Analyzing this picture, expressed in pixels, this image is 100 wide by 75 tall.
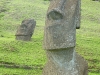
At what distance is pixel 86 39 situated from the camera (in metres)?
23.4

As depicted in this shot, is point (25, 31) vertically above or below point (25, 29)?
below

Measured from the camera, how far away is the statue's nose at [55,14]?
290 inches

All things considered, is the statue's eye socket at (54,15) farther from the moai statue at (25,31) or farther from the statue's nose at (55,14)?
the moai statue at (25,31)

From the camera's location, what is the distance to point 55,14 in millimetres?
7426

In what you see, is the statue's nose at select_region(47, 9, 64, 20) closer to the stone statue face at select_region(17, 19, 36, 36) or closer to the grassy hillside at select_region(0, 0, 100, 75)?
the grassy hillside at select_region(0, 0, 100, 75)


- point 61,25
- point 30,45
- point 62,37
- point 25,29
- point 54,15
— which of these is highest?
point 54,15

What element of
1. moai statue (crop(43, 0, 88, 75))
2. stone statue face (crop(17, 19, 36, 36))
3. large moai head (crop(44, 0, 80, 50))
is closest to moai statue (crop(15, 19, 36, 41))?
stone statue face (crop(17, 19, 36, 36))

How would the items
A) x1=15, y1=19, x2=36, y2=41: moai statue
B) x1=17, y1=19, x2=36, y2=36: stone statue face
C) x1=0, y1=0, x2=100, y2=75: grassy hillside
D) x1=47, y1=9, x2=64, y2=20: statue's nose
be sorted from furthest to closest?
x1=17, y1=19, x2=36, y2=36: stone statue face
x1=15, y1=19, x2=36, y2=41: moai statue
x1=0, y1=0, x2=100, y2=75: grassy hillside
x1=47, y1=9, x2=64, y2=20: statue's nose

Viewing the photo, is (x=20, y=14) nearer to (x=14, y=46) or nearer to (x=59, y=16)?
(x=14, y=46)

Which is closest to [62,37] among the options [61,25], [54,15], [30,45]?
[61,25]

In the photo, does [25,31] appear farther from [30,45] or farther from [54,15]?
[54,15]

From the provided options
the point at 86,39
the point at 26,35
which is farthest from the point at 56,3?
the point at 86,39

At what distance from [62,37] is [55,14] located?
0.49 meters

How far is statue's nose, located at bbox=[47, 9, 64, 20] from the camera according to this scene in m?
7.37
